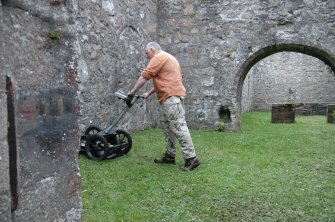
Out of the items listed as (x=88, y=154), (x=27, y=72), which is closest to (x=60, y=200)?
(x=27, y=72)

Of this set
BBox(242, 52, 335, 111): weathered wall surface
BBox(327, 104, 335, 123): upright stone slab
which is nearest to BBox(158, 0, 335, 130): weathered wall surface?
BBox(327, 104, 335, 123): upright stone slab

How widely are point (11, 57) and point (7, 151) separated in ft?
1.29

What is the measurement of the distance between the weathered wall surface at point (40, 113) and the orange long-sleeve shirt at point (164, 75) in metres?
2.57

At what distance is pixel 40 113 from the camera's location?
1.74 m

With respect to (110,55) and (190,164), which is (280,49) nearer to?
(110,55)

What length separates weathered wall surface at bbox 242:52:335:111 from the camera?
17.8 m

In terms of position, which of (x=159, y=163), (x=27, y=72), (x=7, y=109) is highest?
(x=27, y=72)

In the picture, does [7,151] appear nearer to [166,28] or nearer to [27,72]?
[27,72]

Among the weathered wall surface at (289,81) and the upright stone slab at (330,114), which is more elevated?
the weathered wall surface at (289,81)

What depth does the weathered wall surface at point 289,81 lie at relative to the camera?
58.5 feet

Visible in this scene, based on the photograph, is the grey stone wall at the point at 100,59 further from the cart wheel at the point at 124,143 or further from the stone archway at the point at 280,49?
the cart wheel at the point at 124,143

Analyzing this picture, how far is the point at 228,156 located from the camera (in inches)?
209

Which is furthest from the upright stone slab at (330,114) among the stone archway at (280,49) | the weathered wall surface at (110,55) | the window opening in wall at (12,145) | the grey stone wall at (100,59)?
the window opening in wall at (12,145)

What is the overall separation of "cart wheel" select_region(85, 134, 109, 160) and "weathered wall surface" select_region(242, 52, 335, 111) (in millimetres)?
13333
